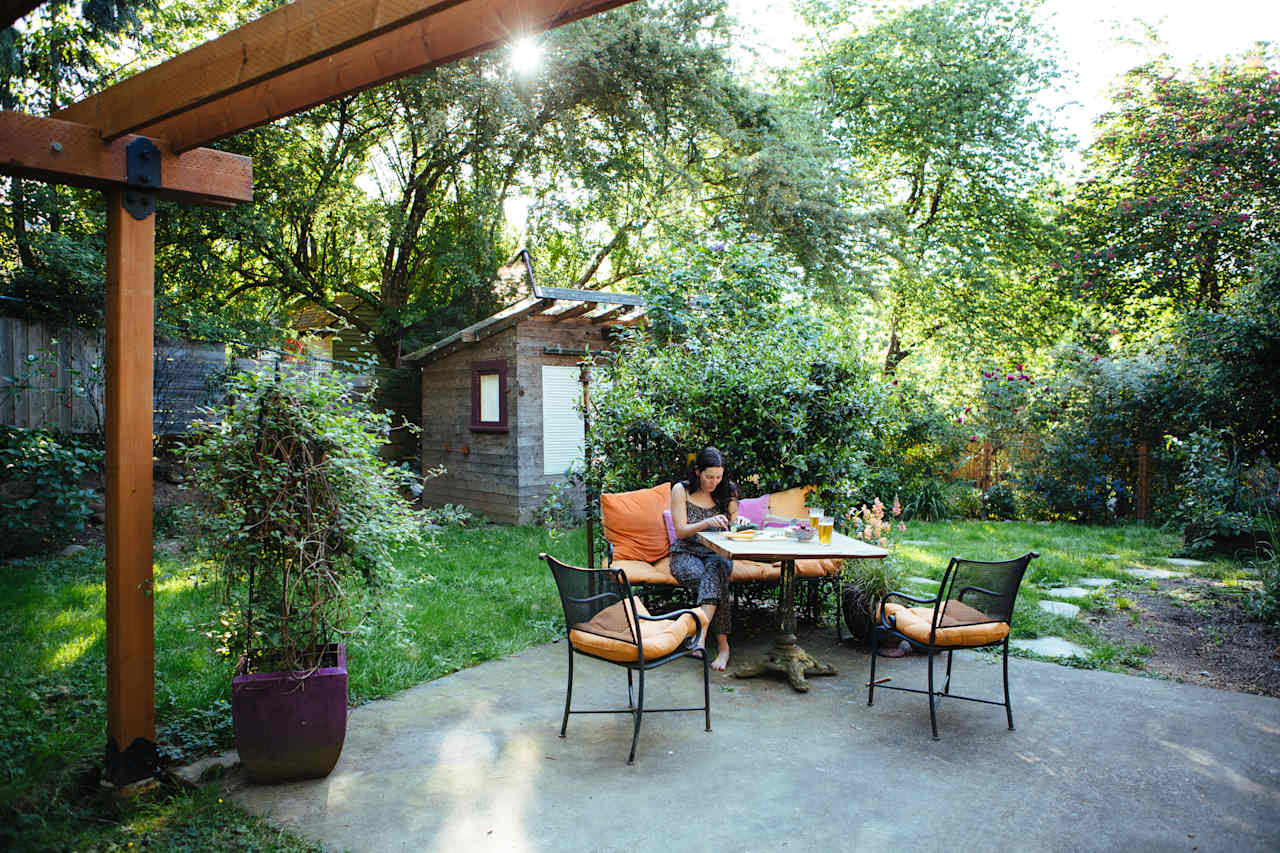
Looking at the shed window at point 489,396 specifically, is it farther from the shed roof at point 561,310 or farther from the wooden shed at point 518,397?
the shed roof at point 561,310

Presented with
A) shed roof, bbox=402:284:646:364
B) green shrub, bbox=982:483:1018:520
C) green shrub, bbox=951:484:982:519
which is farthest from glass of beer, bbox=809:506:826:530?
green shrub, bbox=982:483:1018:520

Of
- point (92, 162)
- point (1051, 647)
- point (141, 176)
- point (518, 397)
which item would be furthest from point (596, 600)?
point (518, 397)

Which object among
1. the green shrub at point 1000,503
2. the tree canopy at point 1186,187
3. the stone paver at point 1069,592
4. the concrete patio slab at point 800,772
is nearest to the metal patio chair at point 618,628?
the concrete patio slab at point 800,772

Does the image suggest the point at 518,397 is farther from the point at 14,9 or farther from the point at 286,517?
the point at 14,9

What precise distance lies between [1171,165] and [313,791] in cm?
1539

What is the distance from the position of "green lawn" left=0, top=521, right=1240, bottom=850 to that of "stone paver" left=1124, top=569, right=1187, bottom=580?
17cm

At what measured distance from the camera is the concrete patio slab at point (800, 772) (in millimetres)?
2889

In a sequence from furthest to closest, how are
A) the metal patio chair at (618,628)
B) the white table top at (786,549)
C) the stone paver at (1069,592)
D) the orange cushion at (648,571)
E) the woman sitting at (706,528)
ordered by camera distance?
1. the stone paver at (1069,592)
2. the orange cushion at (648,571)
3. the woman sitting at (706,528)
4. the white table top at (786,549)
5. the metal patio chair at (618,628)

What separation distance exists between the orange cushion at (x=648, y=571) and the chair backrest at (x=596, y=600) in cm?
112

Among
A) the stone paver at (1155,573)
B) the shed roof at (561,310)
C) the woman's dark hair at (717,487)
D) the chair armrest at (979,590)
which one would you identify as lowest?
the stone paver at (1155,573)

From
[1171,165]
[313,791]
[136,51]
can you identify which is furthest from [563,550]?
[1171,165]

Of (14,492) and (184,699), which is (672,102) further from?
(184,699)

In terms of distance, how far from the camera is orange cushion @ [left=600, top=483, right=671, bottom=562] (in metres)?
5.58

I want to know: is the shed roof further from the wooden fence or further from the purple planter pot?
the purple planter pot
